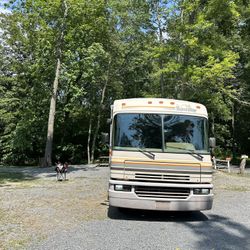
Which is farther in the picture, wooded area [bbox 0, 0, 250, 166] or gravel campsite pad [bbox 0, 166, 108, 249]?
wooded area [bbox 0, 0, 250, 166]

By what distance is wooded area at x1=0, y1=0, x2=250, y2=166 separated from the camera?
19144 millimetres

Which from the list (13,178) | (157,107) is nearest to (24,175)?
(13,178)

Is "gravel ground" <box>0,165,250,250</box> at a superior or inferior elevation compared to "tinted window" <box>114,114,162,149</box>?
inferior

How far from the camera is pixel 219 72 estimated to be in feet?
57.6

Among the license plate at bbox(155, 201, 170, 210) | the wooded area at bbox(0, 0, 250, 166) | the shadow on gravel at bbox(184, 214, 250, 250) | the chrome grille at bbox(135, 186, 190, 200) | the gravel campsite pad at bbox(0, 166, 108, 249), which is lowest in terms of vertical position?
the shadow on gravel at bbox(184, 214, 250, 250)

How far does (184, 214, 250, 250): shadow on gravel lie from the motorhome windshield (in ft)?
5.36

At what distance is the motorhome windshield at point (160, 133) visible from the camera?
838 cm

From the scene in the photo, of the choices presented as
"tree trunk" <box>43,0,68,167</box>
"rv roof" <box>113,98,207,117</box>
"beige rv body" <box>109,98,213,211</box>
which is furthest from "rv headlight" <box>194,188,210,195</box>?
"tree trunk" <box>43,0,68,167</box>

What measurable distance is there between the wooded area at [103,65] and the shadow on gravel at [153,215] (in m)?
9.94

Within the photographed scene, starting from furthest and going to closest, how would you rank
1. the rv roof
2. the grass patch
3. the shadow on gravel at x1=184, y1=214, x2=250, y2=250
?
the grass patch → the rv roof → the shadow on gravel at x1=184, y1=214, x2=250, y2=250

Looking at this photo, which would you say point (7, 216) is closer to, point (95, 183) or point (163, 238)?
point (163, 238)

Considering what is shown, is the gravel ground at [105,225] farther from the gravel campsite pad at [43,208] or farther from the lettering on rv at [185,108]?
the lettering on rv at [185,108]

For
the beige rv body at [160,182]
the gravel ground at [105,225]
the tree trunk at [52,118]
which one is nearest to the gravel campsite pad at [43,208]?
the gravel ground at [105,225]

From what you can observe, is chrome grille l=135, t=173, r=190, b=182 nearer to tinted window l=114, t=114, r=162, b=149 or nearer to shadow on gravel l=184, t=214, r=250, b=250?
tinted window l=114, t=114, r=162, b=149
